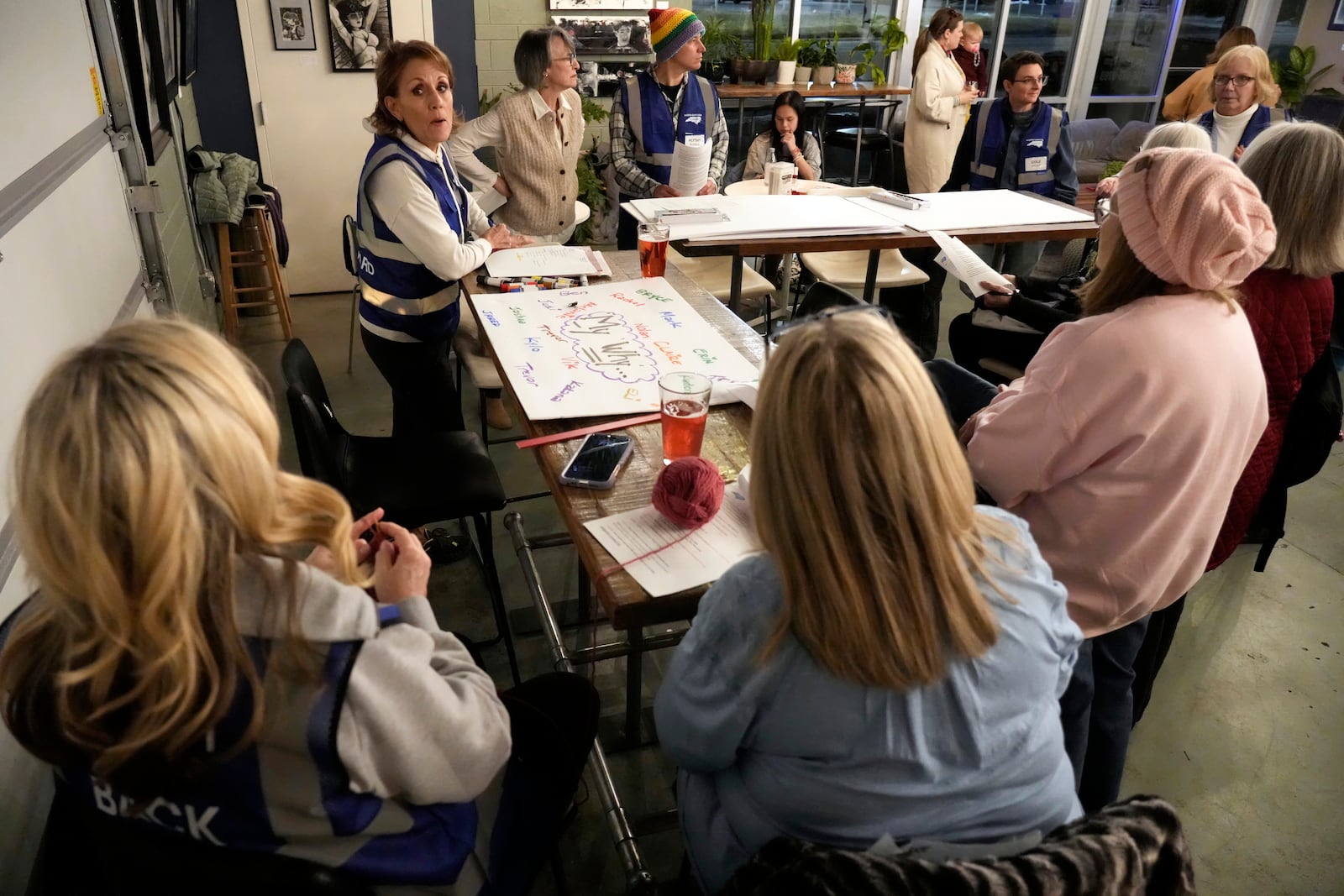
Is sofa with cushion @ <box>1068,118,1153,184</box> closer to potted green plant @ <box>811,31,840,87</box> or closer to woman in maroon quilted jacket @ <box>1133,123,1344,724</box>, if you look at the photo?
potted green plant @ <box>811,31,840,87</box>

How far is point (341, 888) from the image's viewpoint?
90cm

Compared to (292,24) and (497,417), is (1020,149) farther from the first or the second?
(292,24)

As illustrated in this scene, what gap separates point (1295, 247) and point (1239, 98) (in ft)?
8.36

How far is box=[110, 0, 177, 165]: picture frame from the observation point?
2656 millimetres

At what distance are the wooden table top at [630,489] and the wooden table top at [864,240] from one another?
33.0 inches

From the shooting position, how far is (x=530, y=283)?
240 cm

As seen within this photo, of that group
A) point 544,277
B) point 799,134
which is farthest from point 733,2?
point 544,277

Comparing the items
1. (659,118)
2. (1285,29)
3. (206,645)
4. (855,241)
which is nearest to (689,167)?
(659,118)

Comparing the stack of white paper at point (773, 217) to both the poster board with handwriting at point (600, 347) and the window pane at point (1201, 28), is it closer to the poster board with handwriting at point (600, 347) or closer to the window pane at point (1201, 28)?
the poster board with handwriting at point (600, 347)

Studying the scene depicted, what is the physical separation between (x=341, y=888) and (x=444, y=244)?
1723 millimetres

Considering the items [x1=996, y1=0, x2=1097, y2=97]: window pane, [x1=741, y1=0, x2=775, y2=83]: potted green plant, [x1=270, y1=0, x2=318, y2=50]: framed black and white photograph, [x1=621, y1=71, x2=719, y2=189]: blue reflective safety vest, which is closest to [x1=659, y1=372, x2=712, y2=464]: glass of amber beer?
[x1=621, y1=71, x2=719, y2=189]: blue reflective safety vest

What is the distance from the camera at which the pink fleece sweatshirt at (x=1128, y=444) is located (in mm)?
1403

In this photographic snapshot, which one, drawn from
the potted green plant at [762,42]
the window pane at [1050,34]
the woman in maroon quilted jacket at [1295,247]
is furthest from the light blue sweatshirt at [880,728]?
the window pane at [1050,34]

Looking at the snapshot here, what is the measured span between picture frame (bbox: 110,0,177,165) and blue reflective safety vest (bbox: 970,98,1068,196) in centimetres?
343
